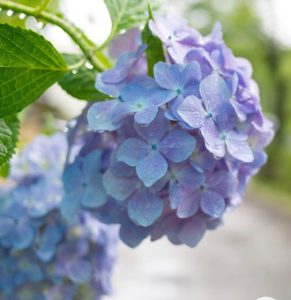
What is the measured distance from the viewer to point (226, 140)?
0.37 meters

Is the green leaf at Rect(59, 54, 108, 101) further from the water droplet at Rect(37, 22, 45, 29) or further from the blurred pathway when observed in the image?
the blurred pathway

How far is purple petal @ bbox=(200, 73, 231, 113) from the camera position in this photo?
1.18ft

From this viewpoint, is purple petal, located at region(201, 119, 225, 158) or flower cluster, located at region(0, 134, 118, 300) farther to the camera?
flower cluster, located at region(0, 134, 118, 300)

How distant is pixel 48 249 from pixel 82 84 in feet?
0.55

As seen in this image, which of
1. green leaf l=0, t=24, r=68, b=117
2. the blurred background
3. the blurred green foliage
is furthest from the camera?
the blurred green foliage

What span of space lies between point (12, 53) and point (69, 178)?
4.4 inches

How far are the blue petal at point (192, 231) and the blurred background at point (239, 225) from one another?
Answer: 0.12 meters

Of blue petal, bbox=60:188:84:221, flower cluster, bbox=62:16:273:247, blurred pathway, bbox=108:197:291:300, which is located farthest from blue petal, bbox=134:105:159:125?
blurred pathway, bbox=108:197:291:300

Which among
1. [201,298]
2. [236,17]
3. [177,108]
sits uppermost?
[236,17]

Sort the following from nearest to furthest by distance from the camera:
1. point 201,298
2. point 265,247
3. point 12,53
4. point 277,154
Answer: point 12,53
point 201,298
point 265,247
point 277,154

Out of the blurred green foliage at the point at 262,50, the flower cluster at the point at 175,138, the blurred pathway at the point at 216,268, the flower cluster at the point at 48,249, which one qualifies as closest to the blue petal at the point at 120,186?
the flower cluster at the point at 175,138

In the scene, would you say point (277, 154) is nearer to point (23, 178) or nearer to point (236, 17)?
point (236, 17)

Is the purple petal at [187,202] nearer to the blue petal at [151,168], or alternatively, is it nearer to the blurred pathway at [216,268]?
the blue petal at [151,168]

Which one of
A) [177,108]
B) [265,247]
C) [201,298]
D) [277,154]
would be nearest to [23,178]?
[177,108]
